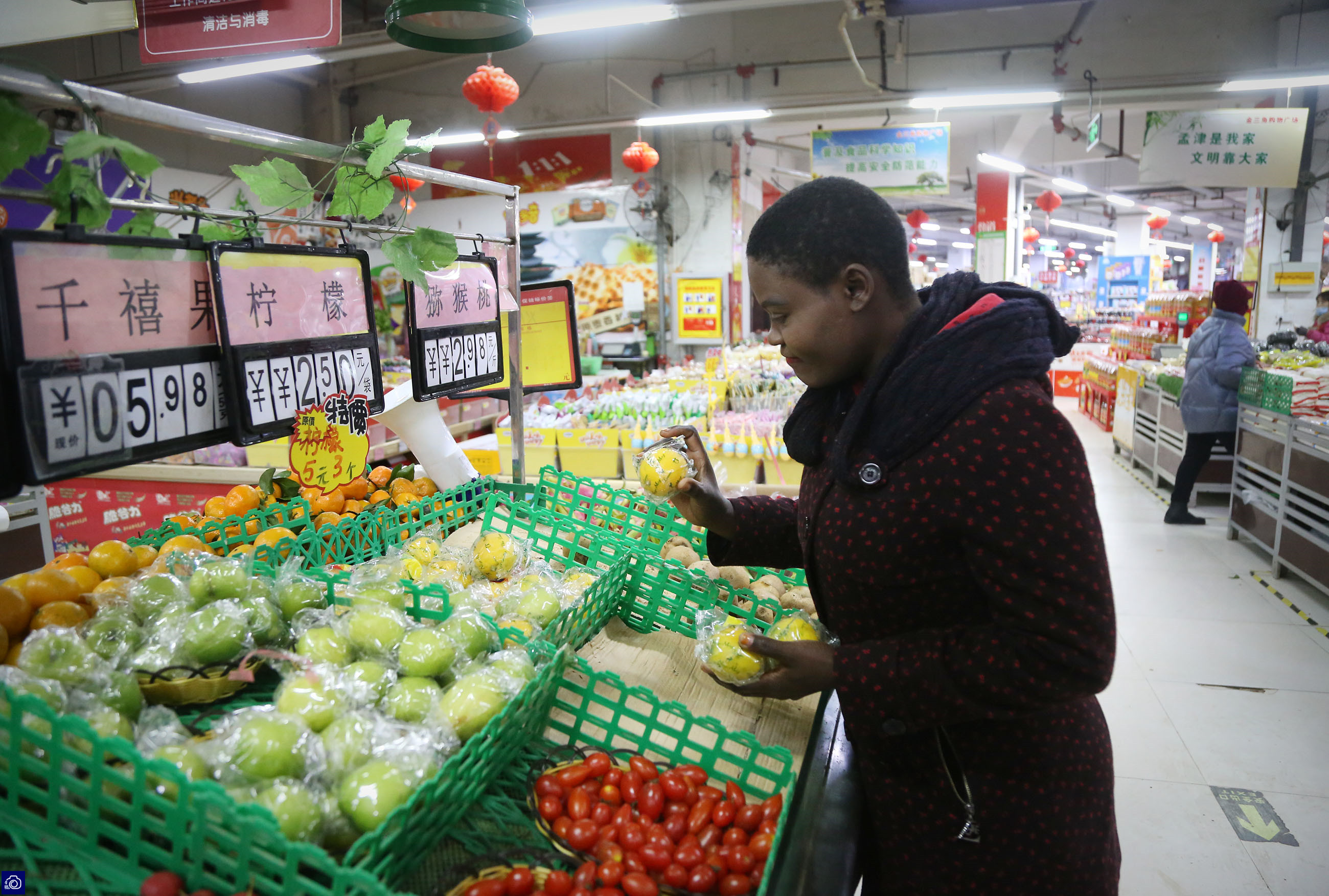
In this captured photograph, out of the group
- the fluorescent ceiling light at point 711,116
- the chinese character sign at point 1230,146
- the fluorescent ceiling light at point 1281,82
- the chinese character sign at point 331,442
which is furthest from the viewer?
the fluorescent ceiling light at point 711,116

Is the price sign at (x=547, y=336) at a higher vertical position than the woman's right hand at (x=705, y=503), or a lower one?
higher

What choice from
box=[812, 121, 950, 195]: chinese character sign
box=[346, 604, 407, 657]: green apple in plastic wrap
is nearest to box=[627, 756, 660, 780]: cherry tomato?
box=[346, 604, 407, 657]: green apple in plastic wrap

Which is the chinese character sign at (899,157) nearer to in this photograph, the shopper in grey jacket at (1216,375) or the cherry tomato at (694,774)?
the shopper in grey jacket at (1216,375)

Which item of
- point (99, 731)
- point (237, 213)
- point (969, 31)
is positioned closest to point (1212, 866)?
point (99, 731)

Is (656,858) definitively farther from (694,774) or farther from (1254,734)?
(1254,734)

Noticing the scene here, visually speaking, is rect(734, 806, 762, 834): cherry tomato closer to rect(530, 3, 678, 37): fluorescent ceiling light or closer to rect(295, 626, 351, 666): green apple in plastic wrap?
rect(295, 626, 351, 666): green apple in plastic wrap

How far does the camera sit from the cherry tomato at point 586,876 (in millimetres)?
1067

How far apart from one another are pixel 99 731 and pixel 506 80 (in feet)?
17.9

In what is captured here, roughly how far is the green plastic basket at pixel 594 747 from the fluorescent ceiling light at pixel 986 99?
7898 millimetres

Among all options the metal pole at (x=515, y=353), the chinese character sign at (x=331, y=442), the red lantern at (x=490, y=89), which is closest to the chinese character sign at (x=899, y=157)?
the red lantern at (x=490, y=89)

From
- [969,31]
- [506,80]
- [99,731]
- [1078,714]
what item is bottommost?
[1078,714]

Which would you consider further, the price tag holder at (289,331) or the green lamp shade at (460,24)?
the green lamp shade at (460,24)

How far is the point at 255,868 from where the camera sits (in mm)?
930

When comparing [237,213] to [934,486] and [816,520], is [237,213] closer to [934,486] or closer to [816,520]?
[816,520]
